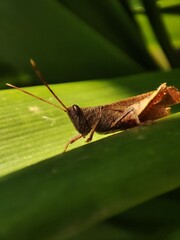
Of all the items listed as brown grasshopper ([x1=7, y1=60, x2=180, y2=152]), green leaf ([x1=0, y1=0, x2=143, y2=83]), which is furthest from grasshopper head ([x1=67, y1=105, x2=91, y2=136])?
green leaf ([x1=0, y1=0, x2=143, y2=83])

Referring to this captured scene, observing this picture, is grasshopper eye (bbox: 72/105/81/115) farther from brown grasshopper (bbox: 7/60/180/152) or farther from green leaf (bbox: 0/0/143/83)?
green leaf (bbox: 0/0/143/83)

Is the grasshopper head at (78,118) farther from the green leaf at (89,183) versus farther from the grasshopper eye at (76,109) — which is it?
the green leaf at (89,183)

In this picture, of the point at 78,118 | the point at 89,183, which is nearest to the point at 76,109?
the point at 78,118

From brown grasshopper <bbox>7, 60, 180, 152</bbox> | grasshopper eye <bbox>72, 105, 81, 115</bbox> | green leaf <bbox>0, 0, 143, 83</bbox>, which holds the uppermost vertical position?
green leaf <bbox>0, 0, 143, 83</bbox>

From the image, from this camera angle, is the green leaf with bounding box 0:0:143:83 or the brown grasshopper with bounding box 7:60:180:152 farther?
the green leaf with bounding box 0:0:143:83

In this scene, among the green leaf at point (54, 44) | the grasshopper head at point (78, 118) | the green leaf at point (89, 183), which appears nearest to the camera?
the green leaf at point (89, 183)

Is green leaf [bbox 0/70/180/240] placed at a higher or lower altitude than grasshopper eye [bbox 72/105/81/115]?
lower

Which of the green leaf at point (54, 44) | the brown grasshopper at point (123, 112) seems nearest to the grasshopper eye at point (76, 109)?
the brown grasshopper at point (123, 112)

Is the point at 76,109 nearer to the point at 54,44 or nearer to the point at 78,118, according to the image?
the point at 78,118

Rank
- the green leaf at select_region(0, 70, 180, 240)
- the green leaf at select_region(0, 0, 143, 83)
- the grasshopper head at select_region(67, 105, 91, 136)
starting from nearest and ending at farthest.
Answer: the green leaf at select_region(0, 70, 180, 240)
the grasshopper head at select_region(67, 105, 91, 136)
the green leaf at select_region(0, 0, 143, 83)
